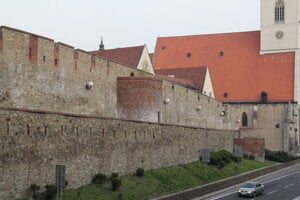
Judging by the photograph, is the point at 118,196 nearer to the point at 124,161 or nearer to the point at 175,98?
the point at 124,161

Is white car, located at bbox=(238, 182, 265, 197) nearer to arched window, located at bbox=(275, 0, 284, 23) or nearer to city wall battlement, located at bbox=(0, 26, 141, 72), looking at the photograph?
city wall battlement, located at bbox=(0, 26, 141, 72)

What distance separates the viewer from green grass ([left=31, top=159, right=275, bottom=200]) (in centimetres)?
2597

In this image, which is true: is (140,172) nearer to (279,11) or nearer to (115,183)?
(115,183)

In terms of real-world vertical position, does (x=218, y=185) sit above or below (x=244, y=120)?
below

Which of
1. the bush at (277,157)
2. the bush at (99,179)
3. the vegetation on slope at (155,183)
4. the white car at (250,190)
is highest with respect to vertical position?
the bush at (99,179)

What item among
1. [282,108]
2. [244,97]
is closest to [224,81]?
[244,97]

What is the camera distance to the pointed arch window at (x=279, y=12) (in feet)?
276

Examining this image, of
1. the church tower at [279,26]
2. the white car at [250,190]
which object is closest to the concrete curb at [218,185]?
the white car at [250,190]

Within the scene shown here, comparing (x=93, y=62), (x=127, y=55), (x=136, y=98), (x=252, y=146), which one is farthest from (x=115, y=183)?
(x=252, y=146)

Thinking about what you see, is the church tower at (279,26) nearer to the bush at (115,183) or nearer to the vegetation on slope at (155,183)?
the vegetation on slope at (155,183)

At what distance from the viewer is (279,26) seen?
278 feet

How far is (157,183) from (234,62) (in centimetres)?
5644

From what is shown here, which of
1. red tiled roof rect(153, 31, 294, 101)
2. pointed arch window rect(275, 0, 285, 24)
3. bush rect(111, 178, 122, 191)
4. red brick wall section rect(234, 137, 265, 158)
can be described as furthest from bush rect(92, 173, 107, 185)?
pointed arch window rect(275, 0, 285, 24)

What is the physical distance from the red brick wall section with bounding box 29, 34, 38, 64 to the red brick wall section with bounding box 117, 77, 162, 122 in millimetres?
10329
